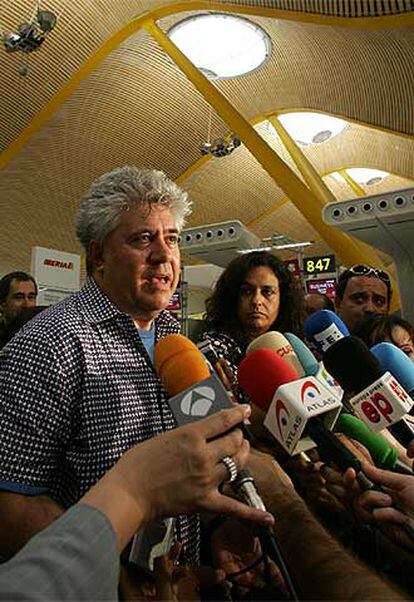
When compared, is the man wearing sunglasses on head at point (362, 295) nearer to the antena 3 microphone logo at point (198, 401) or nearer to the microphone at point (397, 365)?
the microphone at point (397, 365)

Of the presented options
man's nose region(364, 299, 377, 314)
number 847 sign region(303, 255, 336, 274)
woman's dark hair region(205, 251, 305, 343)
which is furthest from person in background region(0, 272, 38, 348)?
number 847 sign region(303, 255, 336, 274)

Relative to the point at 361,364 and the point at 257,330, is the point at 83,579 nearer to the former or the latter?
the point at 361,364

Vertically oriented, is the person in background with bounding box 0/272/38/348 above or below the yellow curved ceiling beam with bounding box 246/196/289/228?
below

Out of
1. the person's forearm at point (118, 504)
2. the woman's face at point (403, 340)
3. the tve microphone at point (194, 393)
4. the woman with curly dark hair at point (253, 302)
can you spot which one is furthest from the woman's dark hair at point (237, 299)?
the person's forearm at point (118, 504)

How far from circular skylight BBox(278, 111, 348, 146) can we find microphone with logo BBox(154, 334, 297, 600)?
16371 millimetres

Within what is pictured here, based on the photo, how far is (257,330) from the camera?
281cm

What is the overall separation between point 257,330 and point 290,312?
30 centimetres

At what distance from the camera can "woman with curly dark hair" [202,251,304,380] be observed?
282 centimetres

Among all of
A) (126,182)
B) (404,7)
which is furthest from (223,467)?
(404,7)

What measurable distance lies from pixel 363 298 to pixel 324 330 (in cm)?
161

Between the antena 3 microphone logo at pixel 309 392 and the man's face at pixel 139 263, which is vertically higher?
the man's face at pixel 139 263

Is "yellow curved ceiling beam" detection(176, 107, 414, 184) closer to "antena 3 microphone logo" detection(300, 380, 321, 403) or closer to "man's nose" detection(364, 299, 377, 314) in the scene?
"man's nose" detection(364, 299, 377, 314)

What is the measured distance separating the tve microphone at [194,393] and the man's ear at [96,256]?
1.42 ft

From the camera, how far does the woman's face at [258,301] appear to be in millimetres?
2822
